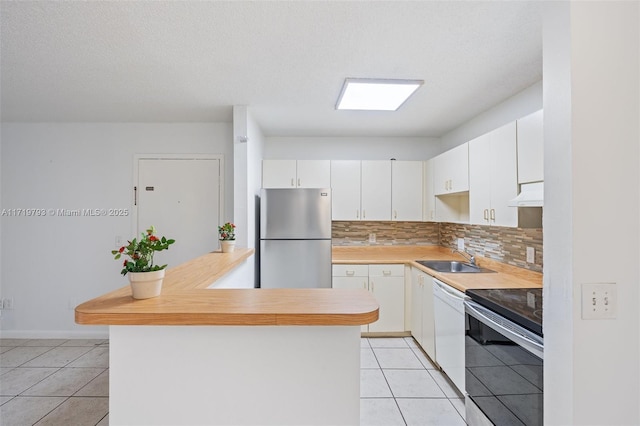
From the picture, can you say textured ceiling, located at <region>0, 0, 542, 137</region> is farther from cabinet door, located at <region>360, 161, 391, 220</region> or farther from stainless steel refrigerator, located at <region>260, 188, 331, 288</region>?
stainless steel refrigerator, located at <region>260, 188, 331, 288</region>

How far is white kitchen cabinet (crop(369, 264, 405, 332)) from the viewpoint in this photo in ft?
11.1

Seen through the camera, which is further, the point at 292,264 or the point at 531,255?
the point at 292,264

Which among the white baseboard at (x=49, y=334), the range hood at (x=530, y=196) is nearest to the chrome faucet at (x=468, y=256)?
the range hood at (x=530, y=196)

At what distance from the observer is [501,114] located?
2.83 m

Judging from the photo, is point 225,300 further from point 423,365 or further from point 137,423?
point 423,365

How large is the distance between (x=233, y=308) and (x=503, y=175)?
205 centimetres

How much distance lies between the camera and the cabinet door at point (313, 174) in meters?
3.75

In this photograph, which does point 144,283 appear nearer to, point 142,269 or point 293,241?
point 142,269

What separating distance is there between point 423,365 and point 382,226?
69.2 inches

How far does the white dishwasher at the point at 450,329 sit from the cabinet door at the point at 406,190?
1.26m

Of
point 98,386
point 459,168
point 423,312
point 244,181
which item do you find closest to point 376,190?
point 459,168

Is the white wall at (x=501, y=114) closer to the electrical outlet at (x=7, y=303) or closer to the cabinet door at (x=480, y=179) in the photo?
the cabinet door at (x=480, y=179)

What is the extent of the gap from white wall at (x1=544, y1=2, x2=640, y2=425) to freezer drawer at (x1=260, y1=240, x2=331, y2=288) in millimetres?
2466

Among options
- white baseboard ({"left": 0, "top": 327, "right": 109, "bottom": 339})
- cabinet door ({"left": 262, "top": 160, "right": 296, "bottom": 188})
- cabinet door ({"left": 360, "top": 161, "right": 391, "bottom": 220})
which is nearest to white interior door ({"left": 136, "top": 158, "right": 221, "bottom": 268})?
cabinet door ({"left": 262, "top": 160, "right": 296, "bottom": 188})
